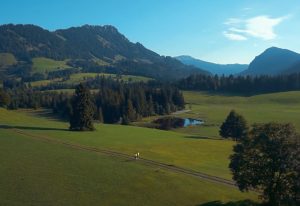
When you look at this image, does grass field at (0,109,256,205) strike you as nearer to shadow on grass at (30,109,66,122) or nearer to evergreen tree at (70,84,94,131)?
evergreen tree at (70,84,94,131)

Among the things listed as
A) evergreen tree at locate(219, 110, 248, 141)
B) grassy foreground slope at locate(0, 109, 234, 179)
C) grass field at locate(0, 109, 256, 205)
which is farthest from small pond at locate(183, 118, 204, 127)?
grass field at locate(0, 109, 256, 205)

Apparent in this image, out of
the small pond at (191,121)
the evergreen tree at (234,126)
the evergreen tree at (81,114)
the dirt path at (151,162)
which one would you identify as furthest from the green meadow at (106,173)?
the small pond at (191,121)

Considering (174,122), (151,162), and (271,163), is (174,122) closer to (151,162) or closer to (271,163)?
(151,162)

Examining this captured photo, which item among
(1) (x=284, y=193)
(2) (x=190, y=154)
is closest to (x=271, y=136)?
(1) (x=284, y=193)

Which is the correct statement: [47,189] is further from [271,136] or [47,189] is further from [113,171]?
[271,136]

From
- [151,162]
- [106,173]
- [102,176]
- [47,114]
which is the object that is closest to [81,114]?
[151,162]

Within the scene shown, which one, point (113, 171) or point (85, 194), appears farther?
point (113, 171)

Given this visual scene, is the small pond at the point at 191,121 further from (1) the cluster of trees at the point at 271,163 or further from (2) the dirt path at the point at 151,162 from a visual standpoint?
(1) the cluster of trees at the point at 271,163
